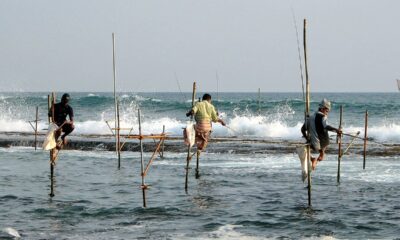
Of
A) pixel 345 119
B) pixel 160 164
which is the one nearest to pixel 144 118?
pixel 345 119

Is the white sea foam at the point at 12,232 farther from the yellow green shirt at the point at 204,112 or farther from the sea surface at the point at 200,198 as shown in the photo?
the yellow green shirt at the point at 204,112

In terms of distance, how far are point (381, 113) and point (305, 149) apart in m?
44.9

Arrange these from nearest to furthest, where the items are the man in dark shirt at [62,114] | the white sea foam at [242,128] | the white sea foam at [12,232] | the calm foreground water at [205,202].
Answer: the white sea foam at [12,232] < the calm foreground water at [205,202] < the man in dark shirt at [62,114] < the white sea foam at [242,128]

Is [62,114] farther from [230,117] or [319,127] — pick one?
[230,117]

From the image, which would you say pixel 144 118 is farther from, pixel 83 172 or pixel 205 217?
pixel 205 217

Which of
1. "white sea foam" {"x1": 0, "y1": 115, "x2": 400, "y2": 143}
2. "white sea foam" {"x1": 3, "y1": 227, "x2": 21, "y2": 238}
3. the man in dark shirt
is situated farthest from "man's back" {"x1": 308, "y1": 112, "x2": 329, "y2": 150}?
"white sea foam" {"x1": 0, "y1": 115, "x2": 400, "y2": 143}

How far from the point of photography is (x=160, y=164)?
26.2 m

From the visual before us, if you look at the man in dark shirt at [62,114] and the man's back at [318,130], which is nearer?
the man's back at [318,130]

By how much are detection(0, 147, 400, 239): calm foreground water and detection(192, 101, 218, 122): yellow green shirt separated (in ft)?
6.70

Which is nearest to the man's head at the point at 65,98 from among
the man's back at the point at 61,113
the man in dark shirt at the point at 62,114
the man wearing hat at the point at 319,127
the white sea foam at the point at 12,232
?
the man in dark shirt at the point at 62,114

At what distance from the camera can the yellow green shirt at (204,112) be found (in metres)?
18.4

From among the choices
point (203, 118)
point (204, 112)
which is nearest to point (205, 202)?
point (203, 118)

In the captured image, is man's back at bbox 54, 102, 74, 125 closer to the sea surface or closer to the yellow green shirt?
the sea surface

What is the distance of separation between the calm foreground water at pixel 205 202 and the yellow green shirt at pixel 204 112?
204 cm
